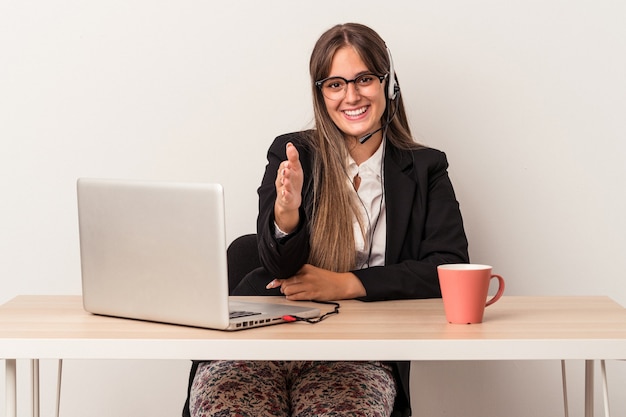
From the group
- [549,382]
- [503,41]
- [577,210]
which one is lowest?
[549,382]

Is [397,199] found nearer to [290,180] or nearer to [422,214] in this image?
[422,214]

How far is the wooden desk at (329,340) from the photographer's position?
127 centimetres

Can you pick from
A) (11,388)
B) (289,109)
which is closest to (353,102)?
(289,109)

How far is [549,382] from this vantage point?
2.82 m

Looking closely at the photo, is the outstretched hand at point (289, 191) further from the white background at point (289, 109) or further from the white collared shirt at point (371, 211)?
the white background at point (289, 109)

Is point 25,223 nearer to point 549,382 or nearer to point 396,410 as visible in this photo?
point 396,410

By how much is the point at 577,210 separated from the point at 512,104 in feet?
1.28

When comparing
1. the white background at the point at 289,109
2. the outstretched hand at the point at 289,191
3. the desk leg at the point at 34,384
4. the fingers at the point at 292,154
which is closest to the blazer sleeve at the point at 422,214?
the outstretched hand at the point at 289,191

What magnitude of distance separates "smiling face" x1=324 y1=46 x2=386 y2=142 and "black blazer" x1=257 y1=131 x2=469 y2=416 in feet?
0.34

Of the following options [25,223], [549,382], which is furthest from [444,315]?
[25,223]

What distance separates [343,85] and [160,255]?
0.85 meters

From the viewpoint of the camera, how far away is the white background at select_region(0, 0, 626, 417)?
2666 millimetres

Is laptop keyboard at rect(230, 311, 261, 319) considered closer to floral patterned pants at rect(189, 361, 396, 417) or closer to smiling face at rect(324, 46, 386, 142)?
floral patterned pants at rect(189, 361, 396, 417)

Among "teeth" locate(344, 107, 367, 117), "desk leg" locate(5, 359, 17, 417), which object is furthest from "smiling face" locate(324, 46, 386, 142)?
"desk leg" locate(5, 359, 17, 417)
